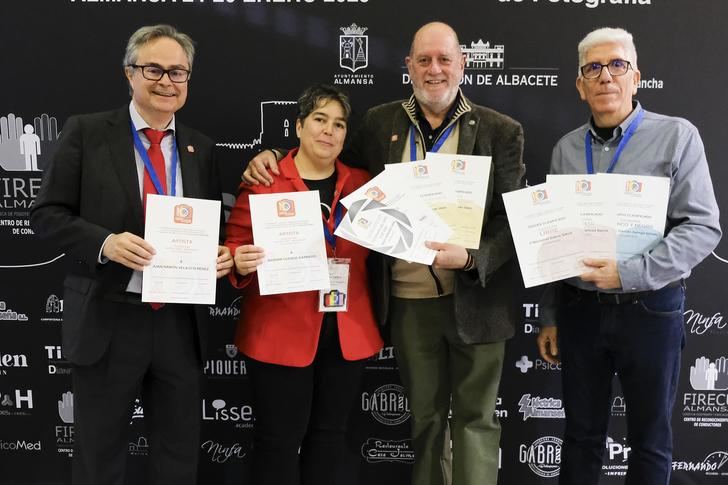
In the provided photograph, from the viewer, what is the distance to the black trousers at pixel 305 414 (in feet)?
7.23

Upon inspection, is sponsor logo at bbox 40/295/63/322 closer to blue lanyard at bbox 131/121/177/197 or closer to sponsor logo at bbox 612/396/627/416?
blue lanyard at bbox 131/121/177/197

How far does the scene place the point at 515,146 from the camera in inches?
90.6

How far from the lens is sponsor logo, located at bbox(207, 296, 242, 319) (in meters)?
3.04

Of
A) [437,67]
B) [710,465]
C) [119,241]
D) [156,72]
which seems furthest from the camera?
[710,465]

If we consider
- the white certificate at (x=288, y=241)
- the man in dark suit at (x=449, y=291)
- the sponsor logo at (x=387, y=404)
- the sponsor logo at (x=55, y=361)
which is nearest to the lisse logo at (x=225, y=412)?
the sponsor logo at (x=387, y=404)

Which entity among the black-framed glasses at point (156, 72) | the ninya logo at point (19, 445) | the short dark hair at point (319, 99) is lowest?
the ninya logo at point (19, 445)

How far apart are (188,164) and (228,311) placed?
1144 millimetres

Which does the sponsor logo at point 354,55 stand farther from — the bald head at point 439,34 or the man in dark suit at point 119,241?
the man in dark suit at point 119,241

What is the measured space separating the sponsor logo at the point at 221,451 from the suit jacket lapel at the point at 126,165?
1.60 m

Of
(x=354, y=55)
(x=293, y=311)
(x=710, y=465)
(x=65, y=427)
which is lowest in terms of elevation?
(x=710, y=465)

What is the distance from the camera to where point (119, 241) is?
6.35 feet

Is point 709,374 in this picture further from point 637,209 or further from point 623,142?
point 623,142

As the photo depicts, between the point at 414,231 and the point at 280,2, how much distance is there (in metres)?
1.53

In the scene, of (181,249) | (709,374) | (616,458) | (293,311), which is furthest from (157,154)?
(709,374)
